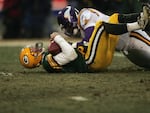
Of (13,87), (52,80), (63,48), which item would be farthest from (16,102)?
(63,48)

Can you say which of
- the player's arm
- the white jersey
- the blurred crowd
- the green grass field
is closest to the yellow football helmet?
the green grass field

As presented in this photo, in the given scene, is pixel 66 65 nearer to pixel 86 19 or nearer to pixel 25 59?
pixel 25 59

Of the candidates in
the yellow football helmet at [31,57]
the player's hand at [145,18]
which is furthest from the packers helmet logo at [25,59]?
the player's hand at [145,18]

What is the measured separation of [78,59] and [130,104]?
2622mm

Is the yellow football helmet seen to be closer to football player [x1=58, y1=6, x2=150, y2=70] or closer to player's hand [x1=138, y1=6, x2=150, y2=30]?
football player [x1=58, y1=6, x2=150, y2=70]

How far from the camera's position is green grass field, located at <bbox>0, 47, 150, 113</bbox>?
6.35m

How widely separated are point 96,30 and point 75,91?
1.78m

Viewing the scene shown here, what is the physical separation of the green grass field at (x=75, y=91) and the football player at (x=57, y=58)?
0.50ft

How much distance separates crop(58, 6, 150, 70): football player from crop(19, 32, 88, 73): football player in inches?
6.2

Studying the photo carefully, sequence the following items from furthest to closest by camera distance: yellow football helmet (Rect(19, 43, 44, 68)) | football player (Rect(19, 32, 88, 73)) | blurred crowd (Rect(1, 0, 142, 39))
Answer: blurred crowd (Rect(1, 0, 142, 39))
yellow football helmet (Rect(19, 43, 44, 68))
football player (Rect(19, 32, 88, 73))

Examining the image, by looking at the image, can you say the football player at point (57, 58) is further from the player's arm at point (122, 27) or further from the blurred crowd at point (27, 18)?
the blurred crowd at point (27, 18)

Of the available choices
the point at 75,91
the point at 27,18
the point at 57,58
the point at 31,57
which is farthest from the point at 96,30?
the point at 27,18

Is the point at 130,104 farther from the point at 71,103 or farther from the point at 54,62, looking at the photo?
the point at 54,62

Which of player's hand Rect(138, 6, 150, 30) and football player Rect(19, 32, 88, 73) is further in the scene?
football player Rect(19, 32, 88, 73)
